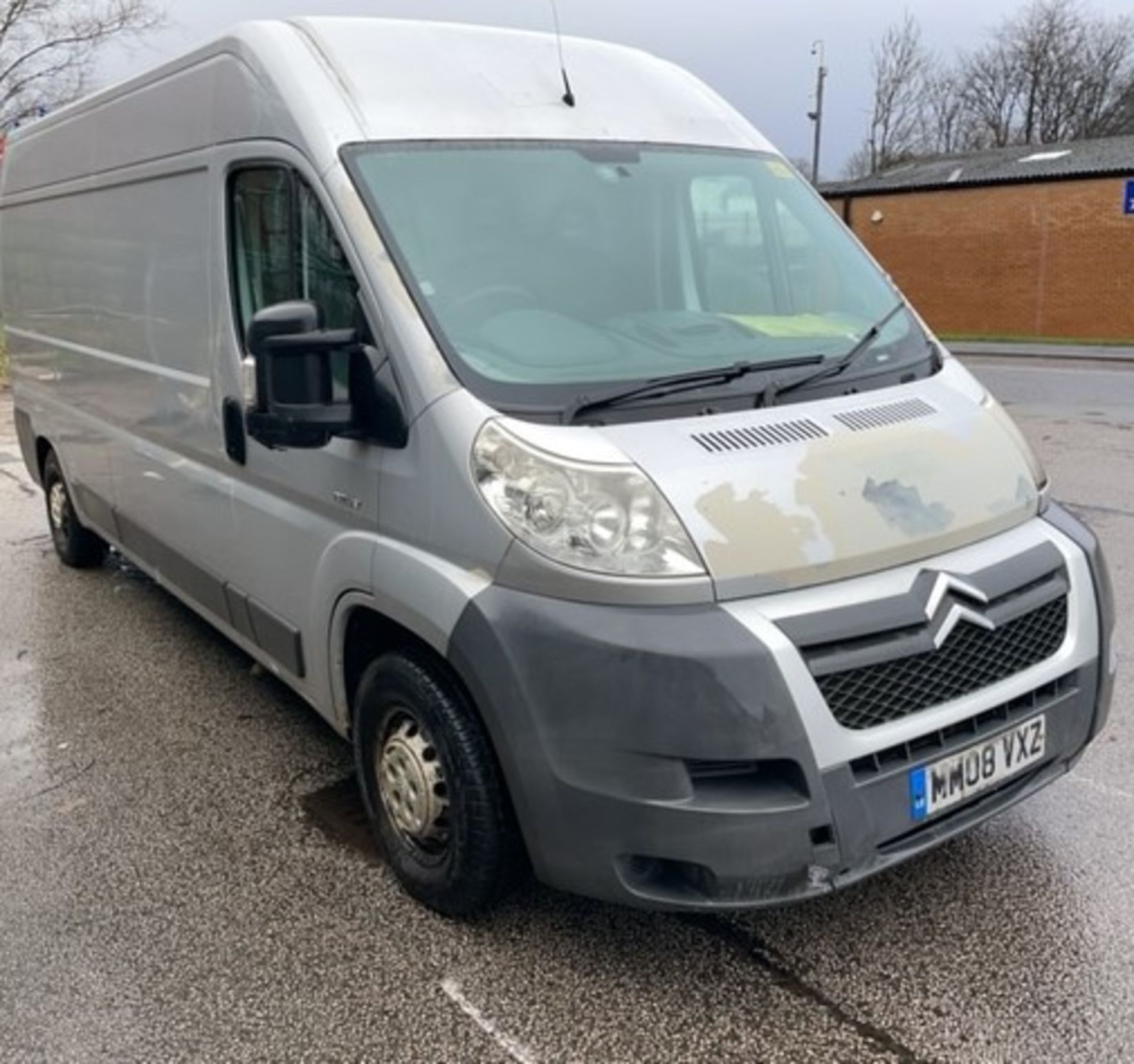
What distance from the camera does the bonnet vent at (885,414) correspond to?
9.23ft

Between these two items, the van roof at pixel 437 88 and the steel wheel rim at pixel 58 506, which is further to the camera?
the steel wheel rim at pixel 58 506

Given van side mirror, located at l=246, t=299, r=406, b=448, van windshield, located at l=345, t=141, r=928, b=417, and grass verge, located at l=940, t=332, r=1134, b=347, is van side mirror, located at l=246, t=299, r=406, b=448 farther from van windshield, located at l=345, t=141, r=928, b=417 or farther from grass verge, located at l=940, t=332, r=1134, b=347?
grass verge, located at l=940, t=332, r=1134, b=347

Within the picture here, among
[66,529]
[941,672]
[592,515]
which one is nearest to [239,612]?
[592,515]

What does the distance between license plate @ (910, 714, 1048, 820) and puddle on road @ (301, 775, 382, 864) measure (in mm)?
1633

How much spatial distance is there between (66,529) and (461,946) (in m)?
4.81

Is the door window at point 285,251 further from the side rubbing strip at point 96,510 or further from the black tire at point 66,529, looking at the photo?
the black tire at point 66,529

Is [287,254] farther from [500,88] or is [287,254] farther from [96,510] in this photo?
[96,510]

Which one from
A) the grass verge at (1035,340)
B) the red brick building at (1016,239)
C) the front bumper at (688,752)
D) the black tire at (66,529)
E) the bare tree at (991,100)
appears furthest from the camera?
the bare tree at (991,100)

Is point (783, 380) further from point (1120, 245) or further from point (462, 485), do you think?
point (1120, 245)

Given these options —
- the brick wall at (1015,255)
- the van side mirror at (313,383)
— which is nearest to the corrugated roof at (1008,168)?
the brick wall at (1015,255)

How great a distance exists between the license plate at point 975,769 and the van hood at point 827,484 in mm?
483

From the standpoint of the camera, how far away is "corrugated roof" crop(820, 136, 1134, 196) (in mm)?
29484

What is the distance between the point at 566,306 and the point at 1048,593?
58.3 inches

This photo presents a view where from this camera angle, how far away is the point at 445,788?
2.88 metres
